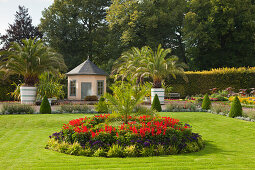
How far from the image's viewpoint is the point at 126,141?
605 centimetres

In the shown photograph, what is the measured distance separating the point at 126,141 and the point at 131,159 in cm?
62

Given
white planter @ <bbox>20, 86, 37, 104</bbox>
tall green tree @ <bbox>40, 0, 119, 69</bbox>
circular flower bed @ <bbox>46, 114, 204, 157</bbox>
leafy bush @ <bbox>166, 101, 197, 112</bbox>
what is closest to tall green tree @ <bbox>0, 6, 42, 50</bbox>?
tall green tree @ <bbox>40, 0, 119, 69</bbox>

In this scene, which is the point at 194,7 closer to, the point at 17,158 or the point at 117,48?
the point at 117,48

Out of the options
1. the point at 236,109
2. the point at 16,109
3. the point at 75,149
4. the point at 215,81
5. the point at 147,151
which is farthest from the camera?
the point at 215,81

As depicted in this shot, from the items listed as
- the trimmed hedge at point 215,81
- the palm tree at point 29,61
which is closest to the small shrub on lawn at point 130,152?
the palm tree at point 29,61

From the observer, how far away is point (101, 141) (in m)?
6.04

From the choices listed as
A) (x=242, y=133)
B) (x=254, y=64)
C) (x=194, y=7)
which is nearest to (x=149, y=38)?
(x=194, y=7)

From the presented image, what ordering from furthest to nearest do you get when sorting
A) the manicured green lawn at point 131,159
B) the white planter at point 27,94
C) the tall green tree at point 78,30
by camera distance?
the tall green tree at point 78,30, the white planter at point 27,94, the manicured green lawn at point 131,159

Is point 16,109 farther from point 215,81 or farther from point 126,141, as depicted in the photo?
point 215,81

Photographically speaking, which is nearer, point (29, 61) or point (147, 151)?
point (147, 151)

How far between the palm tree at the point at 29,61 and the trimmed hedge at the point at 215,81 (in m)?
11.1

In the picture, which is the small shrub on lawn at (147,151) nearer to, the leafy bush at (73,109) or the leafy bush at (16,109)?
the leafy bush at (73,109)

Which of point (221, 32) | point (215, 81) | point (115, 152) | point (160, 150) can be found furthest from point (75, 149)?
point (221, 32)

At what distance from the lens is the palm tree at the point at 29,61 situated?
16812 millimetres
